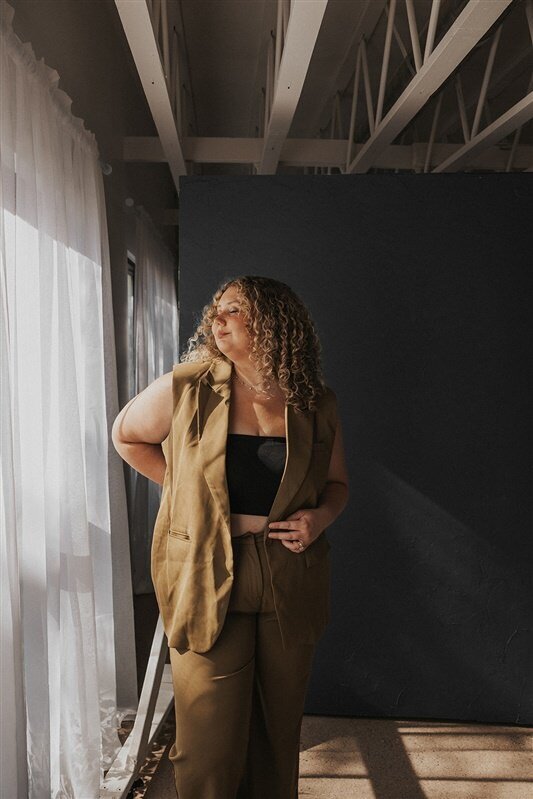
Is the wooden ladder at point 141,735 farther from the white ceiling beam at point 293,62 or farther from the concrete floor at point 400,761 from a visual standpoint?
the white ceiling beam at point 293,62

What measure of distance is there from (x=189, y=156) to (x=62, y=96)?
220cm

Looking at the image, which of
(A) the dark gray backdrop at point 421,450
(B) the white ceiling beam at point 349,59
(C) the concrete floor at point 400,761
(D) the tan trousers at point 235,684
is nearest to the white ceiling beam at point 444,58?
(A) the dark gray backdrop at point 421,450

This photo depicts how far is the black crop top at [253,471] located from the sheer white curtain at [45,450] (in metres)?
0.68

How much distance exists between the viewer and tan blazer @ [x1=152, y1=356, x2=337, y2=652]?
195 centimetres

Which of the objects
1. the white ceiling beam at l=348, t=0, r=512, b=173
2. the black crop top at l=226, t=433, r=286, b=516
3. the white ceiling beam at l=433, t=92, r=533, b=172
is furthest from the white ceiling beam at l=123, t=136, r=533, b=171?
the black crop top at l=226, t=433, r=286, b=516

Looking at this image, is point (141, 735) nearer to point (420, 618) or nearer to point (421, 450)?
point (420, 618)

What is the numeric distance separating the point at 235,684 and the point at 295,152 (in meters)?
3.80

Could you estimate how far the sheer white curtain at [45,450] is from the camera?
222 centimetres

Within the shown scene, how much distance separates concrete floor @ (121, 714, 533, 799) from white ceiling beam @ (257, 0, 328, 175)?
2832mm

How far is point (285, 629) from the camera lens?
1.98m

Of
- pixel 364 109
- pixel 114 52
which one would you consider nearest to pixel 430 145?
pixel 364 109

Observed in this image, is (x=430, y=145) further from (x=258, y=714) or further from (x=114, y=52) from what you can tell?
(x=258, y=714)

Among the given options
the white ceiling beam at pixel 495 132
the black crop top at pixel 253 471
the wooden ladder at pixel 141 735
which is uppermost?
the white ceiling beam at pixel 495 132

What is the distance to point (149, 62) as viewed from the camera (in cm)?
311
